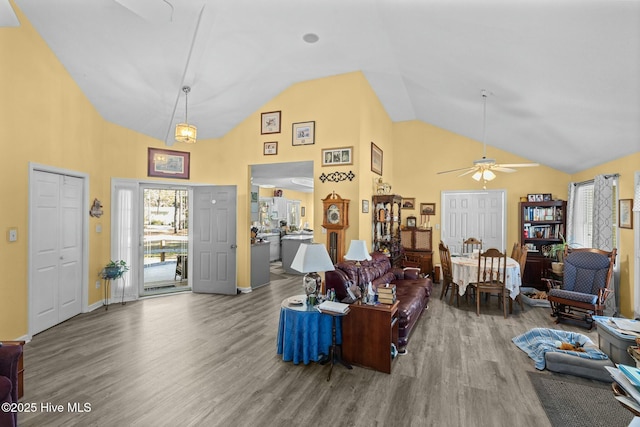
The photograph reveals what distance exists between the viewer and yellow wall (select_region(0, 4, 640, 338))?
3555 millimetres

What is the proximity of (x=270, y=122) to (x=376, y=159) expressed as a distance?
7.17 ft

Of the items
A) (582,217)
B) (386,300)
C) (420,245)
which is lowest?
(386,300)

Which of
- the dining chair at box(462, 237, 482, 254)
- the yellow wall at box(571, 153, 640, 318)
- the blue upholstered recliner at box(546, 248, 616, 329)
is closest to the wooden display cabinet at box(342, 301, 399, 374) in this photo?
the blue upholstered recliner at box(546, 248, 616, 329)

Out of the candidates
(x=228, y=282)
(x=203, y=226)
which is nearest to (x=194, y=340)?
(x=228, y=282)

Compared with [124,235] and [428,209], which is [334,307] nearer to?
[124,235]

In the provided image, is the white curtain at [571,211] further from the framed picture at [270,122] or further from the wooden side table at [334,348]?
the framed picture at [270,122]

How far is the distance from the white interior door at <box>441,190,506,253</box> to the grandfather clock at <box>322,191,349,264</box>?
3.11 metres

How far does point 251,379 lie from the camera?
9.62ft

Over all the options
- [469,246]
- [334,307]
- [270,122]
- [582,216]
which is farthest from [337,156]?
[582,216]

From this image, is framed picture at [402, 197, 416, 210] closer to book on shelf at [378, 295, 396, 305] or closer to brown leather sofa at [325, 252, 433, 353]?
brown leather sofa at [325, 252, 433, 353]

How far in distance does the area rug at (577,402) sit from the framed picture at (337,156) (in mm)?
3722

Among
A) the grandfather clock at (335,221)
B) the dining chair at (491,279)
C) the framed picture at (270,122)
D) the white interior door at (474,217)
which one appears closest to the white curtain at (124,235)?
the framed picture at (270,122)

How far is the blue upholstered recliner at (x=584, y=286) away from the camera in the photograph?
4.29m

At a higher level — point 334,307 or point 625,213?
point 625,213
